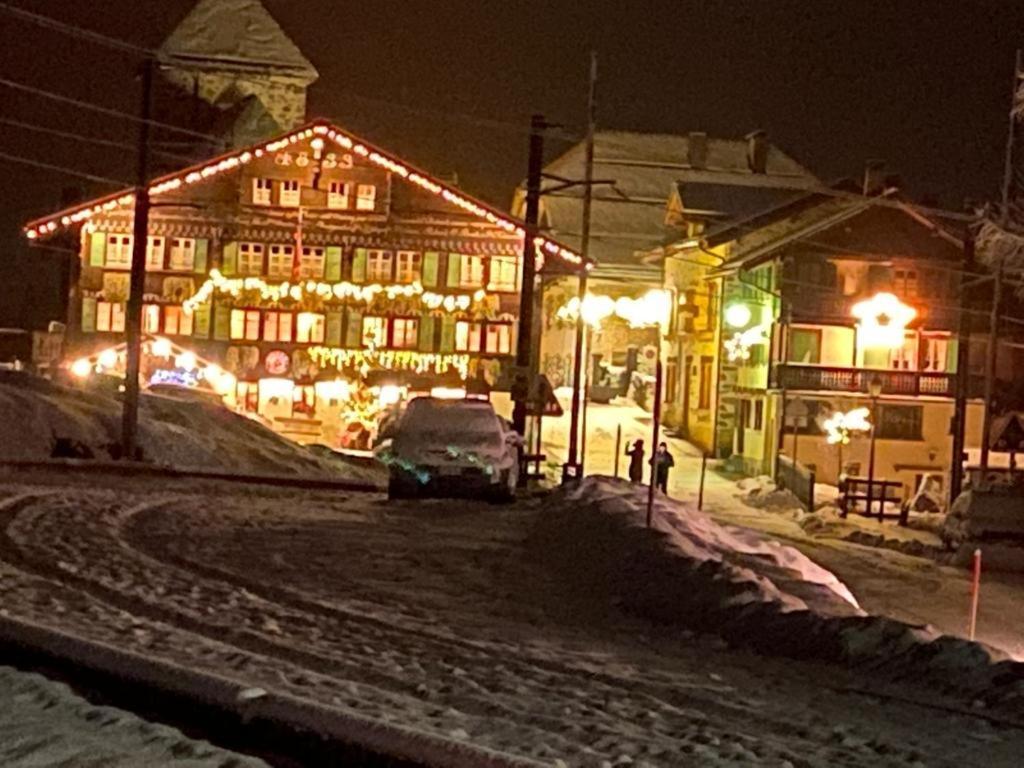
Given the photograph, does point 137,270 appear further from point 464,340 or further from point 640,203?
point 640,203

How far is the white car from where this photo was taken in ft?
80.3

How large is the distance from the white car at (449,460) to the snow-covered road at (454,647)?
6.17 m

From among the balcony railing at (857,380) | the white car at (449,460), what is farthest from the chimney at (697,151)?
the white car at (449,460)

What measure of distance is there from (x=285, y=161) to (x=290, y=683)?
4061cm

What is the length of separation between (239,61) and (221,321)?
29.1 metres

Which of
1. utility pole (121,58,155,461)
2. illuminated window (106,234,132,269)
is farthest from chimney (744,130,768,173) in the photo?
utility pole (121,58,155,461)

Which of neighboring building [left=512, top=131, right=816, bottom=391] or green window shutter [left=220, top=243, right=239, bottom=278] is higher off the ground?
neighboring building [left=512, top=131, right=816, bottom=391]

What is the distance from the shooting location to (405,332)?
48.8 meters

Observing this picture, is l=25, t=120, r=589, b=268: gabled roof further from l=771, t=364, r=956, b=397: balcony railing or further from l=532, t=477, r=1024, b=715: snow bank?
l=532, t=477, r=1024, b=715: snow bank

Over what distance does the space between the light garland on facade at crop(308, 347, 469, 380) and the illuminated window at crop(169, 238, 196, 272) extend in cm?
507

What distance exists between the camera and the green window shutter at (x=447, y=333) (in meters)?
48.4

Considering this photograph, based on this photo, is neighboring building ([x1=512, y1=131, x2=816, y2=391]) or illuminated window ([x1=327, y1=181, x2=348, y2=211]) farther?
neighboring building ([x1=512, y1=131, x2=816, y2=391])

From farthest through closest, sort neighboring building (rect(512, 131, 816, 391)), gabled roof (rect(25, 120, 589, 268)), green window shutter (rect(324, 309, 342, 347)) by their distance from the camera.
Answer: neighboring building (rect(512, 131, 816, 391)) → green window shutter (rect(324, 309, 342, 347)) → gabled roof (rect(25, 120, 589, 268))

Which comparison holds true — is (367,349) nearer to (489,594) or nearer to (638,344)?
(638,344)
